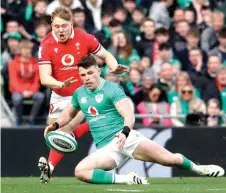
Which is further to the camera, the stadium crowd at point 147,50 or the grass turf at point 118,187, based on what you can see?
the stadium crowd at point 147,50

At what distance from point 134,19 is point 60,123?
302 inches

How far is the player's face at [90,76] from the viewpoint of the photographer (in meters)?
11.5

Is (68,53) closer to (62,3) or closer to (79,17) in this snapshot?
(79,17)

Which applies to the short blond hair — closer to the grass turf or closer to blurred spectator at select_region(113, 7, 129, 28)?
the grass turf

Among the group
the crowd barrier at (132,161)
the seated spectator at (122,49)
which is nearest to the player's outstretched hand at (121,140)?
the crowd barrier at (132,161)

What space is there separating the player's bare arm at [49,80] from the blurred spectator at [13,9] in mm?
6041

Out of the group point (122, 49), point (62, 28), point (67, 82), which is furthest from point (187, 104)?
point (67, 82)

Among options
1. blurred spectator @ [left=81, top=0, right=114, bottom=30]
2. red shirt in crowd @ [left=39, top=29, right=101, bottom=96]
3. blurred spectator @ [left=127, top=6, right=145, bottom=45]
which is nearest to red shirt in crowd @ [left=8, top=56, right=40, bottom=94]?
blurred spectator @ [left=81, top=0, right=114, bottom=30]

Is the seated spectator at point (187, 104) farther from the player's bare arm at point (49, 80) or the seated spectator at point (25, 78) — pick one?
the player's bare arm at point (49, 80)

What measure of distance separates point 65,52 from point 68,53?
42 mm

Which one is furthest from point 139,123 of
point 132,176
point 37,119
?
point 132,176

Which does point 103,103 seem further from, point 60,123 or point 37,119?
point 37,119

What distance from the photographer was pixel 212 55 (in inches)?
714

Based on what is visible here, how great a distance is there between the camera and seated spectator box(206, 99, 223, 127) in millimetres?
15938
